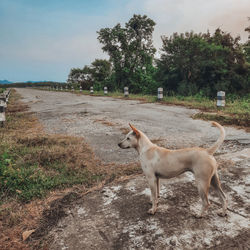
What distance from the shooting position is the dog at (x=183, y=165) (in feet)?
5.77

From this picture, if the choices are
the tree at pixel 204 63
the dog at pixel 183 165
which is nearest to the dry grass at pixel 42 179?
the dog at pixel 183 165

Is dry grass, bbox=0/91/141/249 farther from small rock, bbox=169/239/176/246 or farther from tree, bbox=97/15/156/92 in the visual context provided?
tree, bbox=97/15/156/92

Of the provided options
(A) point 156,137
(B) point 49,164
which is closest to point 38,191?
(B) point 49,164

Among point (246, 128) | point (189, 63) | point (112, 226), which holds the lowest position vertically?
point (112, 226)

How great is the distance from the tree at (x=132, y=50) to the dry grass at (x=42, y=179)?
2139 cm

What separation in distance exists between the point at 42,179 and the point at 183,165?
174cm

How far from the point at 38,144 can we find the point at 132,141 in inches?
95.1

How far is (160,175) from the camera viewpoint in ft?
6.61

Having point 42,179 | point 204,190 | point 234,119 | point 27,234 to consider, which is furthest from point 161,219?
point 234,119

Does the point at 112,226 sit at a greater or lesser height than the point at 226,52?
lesser

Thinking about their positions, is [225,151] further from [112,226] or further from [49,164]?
[49,164]

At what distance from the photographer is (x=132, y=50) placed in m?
24.7

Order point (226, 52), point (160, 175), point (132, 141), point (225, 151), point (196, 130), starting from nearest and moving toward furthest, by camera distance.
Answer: point (160, 175) < point (132, 141) < point (225, 151) < point (196, 130) < point (226, 52)

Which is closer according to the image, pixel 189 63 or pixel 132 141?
pixel 132 141
